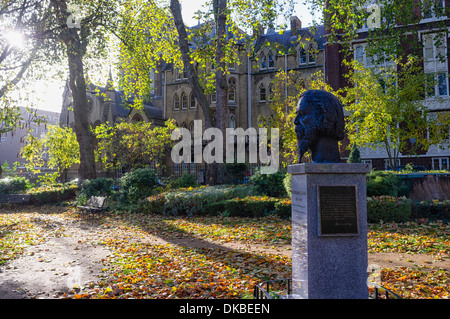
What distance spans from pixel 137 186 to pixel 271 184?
7640 mm

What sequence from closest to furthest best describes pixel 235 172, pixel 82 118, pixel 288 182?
pixel 288 182 → pixel 235 172 → pixel 82 118

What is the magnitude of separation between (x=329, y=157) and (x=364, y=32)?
93.1 ft

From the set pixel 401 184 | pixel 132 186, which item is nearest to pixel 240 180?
pixel 132 186

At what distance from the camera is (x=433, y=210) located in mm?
11898

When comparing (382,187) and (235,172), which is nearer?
(382,187)

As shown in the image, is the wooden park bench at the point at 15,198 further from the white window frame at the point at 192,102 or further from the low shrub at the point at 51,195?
the white window frame at the point at 192,102

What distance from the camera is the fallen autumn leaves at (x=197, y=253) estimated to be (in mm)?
5895

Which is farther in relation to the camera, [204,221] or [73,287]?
[204,221]

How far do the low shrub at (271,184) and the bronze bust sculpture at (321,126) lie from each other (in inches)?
401

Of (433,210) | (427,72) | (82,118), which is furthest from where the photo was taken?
(427,72)

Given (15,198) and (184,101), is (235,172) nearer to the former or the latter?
(15,198)

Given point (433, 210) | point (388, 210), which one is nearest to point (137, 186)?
point (388, 210)

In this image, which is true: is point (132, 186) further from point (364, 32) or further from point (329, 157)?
point (364, 32)

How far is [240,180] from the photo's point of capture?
21.5 m
